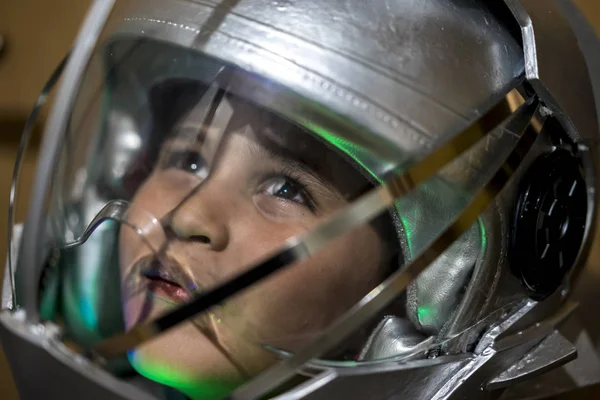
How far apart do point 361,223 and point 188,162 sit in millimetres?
175

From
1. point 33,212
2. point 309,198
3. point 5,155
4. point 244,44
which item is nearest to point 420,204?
point 309,198

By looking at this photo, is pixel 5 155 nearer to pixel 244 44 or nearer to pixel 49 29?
pixel 49 29

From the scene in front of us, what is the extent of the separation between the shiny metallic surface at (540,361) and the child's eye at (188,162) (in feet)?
1.15

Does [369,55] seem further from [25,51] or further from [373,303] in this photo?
[25,51]

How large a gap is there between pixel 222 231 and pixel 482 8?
312mm

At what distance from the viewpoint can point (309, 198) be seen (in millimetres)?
558

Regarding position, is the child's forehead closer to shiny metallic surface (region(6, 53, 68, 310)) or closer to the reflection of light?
the reflection of light

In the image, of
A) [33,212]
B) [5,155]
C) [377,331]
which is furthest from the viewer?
[5,155]

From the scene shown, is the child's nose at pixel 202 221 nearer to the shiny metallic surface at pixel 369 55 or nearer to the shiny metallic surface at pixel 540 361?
the shiny metallic surface at pixel 369 55

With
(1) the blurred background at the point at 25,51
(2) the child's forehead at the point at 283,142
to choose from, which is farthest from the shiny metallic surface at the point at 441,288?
(1) the blurred background at the point at 25,51

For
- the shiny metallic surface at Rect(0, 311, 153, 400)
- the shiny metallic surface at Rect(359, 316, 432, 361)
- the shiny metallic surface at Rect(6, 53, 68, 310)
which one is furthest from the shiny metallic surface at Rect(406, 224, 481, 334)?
the shiny metallic surface at Rect(6, 53, 68, 310)

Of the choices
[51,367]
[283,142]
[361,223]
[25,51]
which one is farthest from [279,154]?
[25,51]

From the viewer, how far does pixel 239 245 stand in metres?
0.53

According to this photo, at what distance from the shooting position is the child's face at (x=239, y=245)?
1.72 ft
